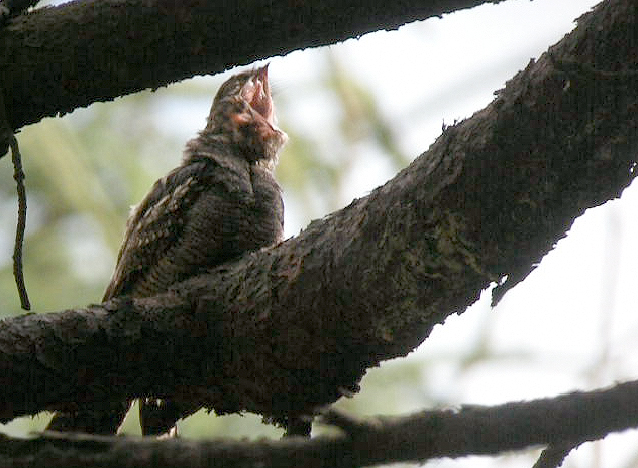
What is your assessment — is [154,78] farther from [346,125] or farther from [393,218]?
[346,125]

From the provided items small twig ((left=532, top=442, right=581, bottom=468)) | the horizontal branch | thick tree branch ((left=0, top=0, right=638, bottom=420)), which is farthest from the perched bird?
the horizontal branch

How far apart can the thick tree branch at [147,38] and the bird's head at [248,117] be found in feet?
4.41

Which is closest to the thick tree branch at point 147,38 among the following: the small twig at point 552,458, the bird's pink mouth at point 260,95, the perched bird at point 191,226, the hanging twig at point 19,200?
the hanging twig at point 19,200

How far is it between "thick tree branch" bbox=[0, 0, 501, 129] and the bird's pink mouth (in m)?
1.69

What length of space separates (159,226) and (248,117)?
2.42 ft

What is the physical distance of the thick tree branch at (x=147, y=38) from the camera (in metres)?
2.17

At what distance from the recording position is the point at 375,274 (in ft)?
7.07

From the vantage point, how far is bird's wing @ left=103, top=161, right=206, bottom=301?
319 centimetres

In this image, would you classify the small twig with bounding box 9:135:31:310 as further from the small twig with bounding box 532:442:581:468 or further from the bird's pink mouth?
the bird's pink mouth

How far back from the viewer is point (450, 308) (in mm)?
2170

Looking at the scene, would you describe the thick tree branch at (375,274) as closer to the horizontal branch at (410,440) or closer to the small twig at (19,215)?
the small twig at (19,215)

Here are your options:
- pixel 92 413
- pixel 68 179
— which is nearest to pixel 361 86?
pixel 68 179

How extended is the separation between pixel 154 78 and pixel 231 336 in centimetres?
66

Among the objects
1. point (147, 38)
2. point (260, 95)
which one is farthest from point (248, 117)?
point (147, 38)
